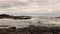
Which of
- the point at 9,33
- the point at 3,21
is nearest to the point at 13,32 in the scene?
the point at 9,33

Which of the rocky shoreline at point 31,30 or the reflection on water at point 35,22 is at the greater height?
the reflection on water at point 35,22

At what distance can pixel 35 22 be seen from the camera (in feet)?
3.85

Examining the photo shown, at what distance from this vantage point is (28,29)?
111cm

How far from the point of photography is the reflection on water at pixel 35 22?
114 cm

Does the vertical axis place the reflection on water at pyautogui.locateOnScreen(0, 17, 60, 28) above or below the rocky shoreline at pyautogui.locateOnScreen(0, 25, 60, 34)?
above

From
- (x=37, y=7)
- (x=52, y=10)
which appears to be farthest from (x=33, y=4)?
(x=52, y=10)

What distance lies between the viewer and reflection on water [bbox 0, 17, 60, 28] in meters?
1.14

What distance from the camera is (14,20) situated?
3.88ft

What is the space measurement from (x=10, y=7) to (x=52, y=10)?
35 centimetres

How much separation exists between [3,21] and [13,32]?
0.14 metres

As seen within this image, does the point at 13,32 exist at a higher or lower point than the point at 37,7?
lower

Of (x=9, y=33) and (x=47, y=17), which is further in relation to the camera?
(x=47, y=17)

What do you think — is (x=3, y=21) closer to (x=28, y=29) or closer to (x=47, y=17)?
(x=28, y=29)

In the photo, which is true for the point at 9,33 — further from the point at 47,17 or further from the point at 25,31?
the point at 47,17
